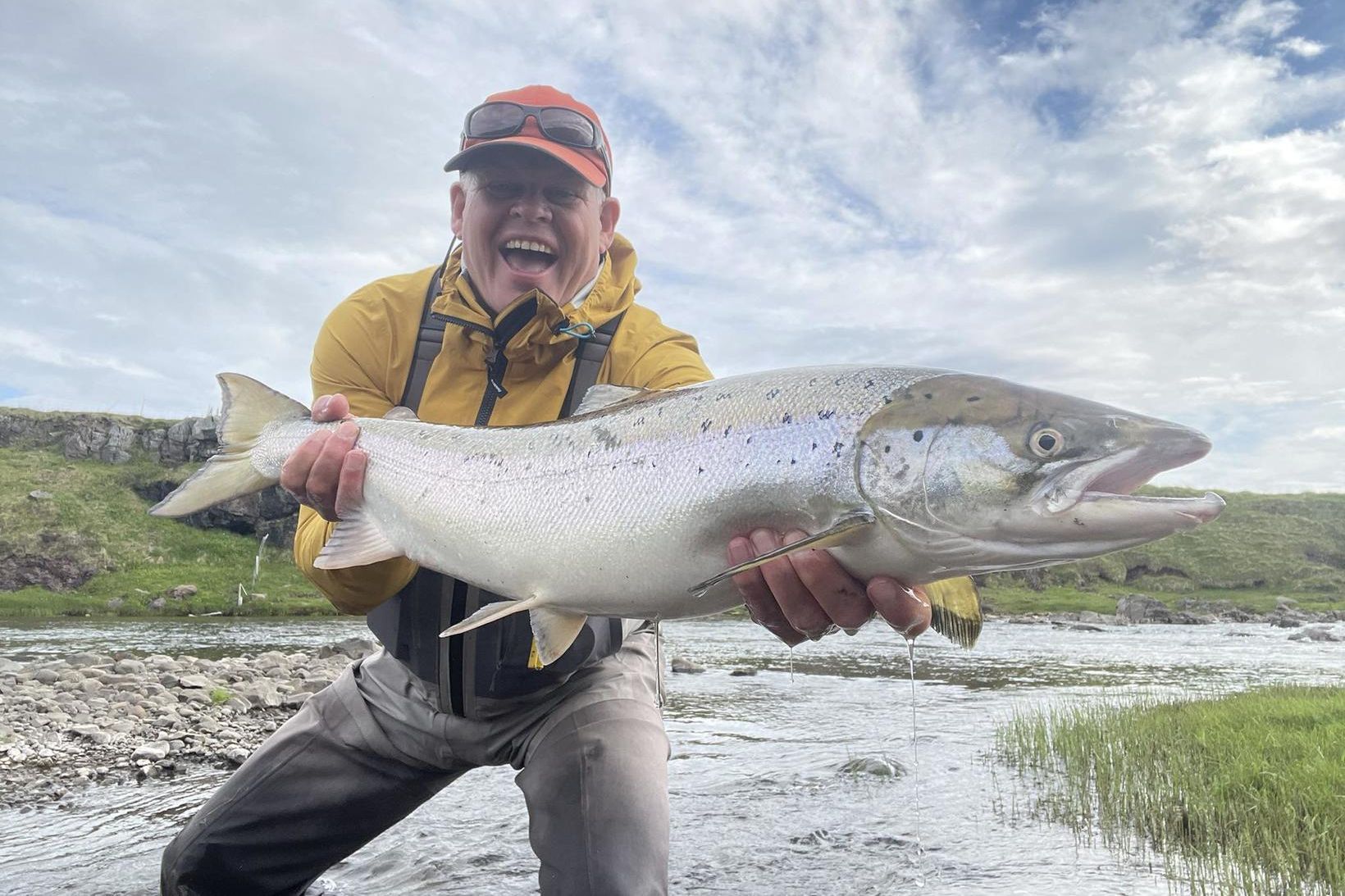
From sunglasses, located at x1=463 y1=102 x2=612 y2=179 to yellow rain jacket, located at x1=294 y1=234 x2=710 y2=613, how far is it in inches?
25.6

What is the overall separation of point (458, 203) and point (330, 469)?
A: 5.70ft

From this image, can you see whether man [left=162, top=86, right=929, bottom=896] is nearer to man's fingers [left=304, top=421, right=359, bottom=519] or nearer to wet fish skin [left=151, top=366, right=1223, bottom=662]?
man's fingers [left=304, top=421, right=359, bottom=519]

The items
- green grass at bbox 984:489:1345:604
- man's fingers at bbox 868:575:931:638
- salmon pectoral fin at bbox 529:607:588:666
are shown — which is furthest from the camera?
green grass at bbox 984:489:1345:604

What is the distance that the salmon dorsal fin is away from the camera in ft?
11.4

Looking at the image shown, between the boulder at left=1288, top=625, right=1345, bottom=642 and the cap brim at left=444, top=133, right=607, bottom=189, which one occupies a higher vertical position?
the cap brim at left=444, top=133, right=607, bottom=189

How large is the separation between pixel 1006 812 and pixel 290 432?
254 inches

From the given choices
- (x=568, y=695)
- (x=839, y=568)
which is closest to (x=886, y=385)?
(x=839, y=568)

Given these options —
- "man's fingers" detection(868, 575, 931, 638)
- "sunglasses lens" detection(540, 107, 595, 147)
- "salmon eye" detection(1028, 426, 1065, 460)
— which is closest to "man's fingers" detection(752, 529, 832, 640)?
"man's fingers" detection(868, 575, 931, 638)

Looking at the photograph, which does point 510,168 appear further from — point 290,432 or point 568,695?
point 568,695

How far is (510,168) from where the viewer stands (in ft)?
14.7

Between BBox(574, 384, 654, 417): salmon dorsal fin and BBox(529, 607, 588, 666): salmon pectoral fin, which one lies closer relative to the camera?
BBox(529, 607, 588, 666): salmon pectoral fin

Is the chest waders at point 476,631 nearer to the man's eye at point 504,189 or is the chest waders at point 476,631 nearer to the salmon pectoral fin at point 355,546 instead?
the salmon pectoral fin at point 355,546

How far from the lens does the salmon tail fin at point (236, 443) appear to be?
3877mm

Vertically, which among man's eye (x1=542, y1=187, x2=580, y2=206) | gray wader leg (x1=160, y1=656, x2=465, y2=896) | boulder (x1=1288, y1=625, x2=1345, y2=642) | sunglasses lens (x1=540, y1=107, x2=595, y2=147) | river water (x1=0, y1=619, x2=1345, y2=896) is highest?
sunglasses lens (x1=540, y1=107, x2=595, y2=147)
